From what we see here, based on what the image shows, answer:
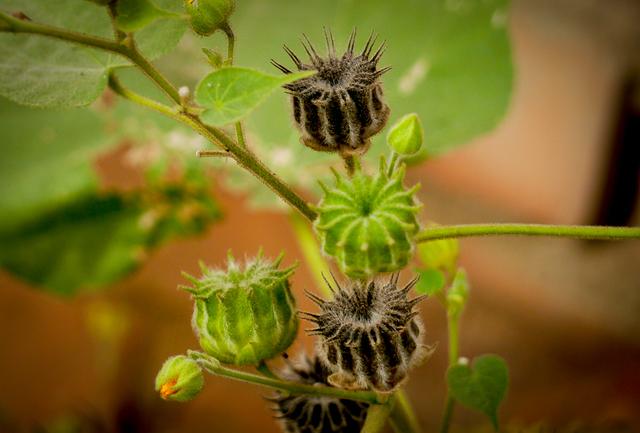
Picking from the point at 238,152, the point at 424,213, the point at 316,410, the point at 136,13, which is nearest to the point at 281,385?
the point at 316,410

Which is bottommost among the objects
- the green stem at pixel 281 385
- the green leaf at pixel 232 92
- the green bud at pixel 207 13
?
the green stem at pixel 281 385

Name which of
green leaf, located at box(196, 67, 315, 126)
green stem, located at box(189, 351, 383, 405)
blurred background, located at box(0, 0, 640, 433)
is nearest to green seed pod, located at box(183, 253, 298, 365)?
green stem, located at box(189, 351, 383, 405)

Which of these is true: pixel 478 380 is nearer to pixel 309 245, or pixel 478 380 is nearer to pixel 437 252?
pixel 437 252

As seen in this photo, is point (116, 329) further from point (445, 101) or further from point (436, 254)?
point (436, 254)

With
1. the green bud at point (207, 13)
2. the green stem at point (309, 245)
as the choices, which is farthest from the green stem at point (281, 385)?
the green stem at point (309, 245)

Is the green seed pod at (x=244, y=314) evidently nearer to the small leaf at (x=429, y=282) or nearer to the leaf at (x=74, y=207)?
the small leaf at (x=429, y=282)

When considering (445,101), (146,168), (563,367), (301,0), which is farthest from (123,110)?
(563,367)
